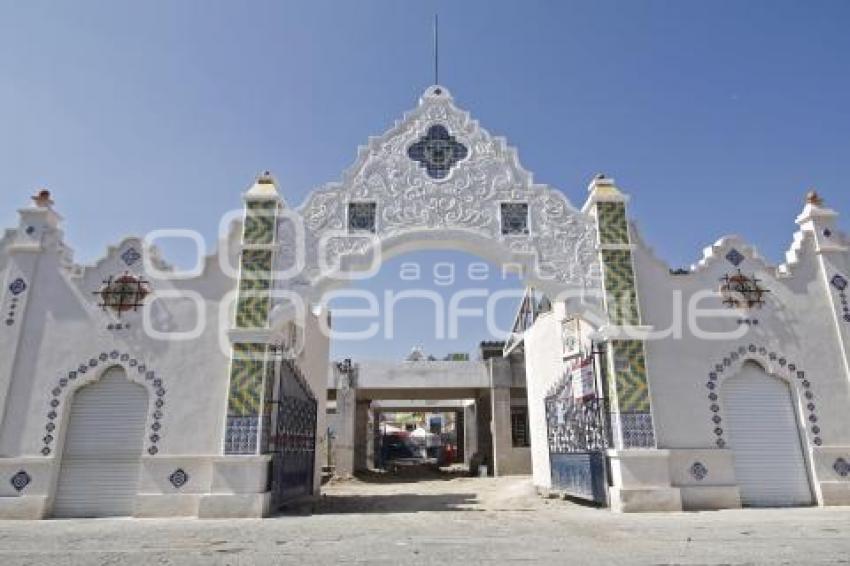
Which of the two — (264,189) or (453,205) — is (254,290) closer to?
(264,189)

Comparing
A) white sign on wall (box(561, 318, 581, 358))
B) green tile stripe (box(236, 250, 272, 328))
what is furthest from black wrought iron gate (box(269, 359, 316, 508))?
white sign on wall (box(561, 318, 581, 358))

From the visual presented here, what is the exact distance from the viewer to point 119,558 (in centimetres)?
520

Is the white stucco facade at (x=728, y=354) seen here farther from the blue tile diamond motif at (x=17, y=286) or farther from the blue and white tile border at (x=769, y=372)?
the blue tile diamond motif at (x=17, y=286)

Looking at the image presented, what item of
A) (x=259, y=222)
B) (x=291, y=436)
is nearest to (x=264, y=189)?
(x=259, y=222)

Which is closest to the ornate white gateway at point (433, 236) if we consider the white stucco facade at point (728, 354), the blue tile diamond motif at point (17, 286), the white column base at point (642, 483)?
the white column base at point (642, 483)

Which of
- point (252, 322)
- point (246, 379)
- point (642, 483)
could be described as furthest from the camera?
point (252, 322)

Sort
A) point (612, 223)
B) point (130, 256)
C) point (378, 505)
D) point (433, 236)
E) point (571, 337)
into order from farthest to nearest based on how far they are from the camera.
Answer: point (571, 337)
point (378, 505)
point (612, 223)
point (433, 236)
point (130, 256)

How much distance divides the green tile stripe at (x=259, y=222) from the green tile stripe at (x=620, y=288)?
18.0ft

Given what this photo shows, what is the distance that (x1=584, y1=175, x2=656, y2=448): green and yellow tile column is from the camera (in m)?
8.71

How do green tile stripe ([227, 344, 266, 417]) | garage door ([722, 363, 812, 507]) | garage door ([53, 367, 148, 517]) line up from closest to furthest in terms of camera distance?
garage door ([53, 367, 148, 517])
green tile stripe ([227, 344, 266, 417])
garage door ([722, 363, 812, 507])

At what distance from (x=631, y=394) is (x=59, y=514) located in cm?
860

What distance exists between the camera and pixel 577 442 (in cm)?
1013

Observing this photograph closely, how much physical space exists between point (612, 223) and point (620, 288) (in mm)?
1164

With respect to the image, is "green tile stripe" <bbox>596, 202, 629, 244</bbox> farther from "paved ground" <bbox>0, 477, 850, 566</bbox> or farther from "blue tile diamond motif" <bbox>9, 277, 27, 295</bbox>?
"blue tile diamond motif" <bbox>9, 277, 27, 295</bbox>
